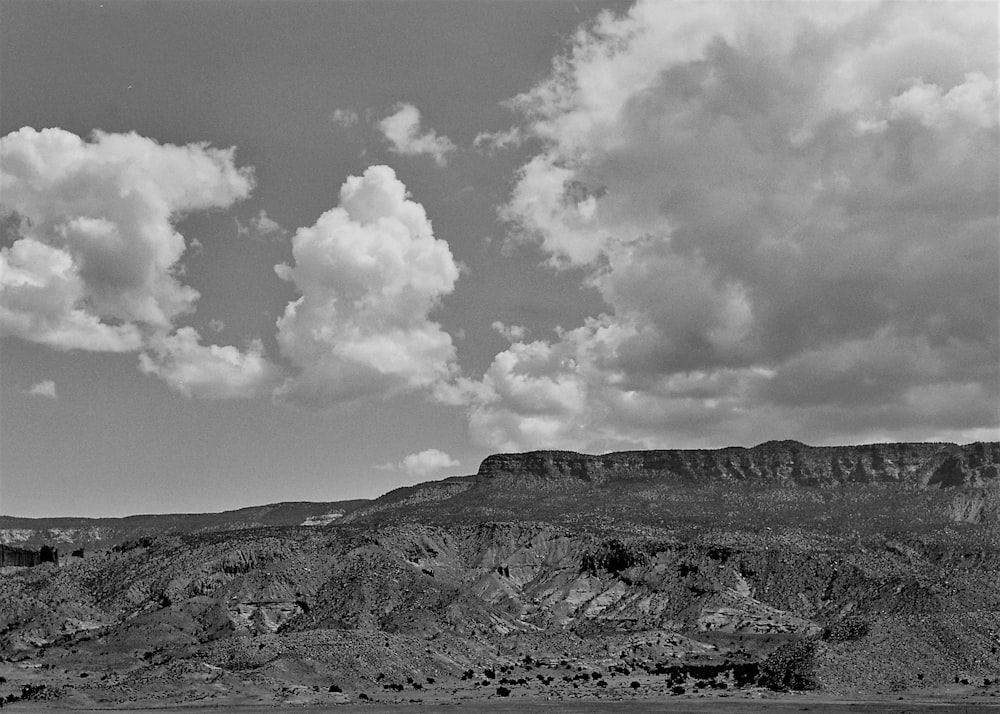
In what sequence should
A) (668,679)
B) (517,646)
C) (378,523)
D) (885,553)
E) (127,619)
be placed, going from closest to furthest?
(668,679) < (517,646) < (127,619) < (885,553) < (378,523)

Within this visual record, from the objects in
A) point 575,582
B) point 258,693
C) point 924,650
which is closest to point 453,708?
point 258,693

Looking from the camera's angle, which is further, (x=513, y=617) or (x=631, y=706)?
(x=513, y=617)

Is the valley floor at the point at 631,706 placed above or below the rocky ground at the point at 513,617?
below

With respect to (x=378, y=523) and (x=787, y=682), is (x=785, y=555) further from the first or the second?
(x=378, y=523)

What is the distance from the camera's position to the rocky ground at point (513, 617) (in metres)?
96.6

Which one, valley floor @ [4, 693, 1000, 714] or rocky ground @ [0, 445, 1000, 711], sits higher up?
rocky ground @ [0, 445, 1000, 711]

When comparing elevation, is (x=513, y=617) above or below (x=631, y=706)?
above

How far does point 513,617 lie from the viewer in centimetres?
13350

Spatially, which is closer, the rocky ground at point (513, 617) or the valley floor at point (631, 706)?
the valley floor at point (631, 706)

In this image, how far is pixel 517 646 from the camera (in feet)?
391

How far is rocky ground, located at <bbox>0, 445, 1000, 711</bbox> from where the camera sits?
9656 cm

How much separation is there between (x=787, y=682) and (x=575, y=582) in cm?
5191

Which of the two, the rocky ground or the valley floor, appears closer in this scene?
the valley floor

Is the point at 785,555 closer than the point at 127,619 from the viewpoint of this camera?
No
